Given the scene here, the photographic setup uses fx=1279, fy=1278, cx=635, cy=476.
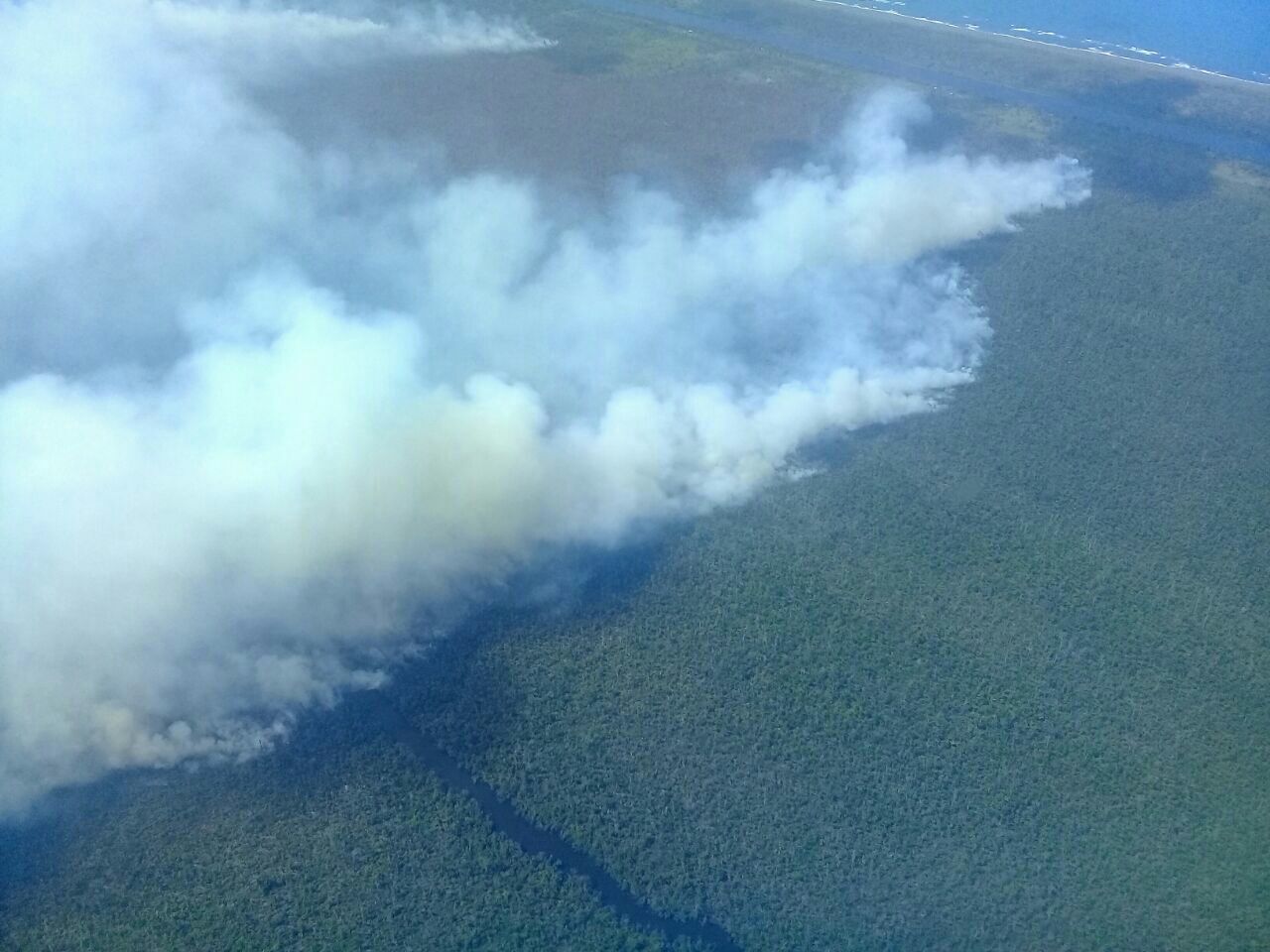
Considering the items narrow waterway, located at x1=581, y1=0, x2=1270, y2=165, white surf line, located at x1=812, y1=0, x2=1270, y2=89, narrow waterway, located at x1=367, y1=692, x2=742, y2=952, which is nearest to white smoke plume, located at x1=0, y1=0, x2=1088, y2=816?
narrow waterway, located at x1=367, y1=692, x2=742, y2=952

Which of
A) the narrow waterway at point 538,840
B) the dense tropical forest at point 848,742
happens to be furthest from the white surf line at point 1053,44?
the narrow waterway at point 538,840

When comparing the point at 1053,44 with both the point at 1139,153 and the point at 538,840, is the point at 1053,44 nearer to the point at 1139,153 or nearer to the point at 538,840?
the point at 1139,153

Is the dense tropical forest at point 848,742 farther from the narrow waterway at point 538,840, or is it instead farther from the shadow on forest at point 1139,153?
the shadow on forest at point 1139,153

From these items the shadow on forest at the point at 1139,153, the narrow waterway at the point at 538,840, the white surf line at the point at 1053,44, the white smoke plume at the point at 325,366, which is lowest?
the narrow waterway at the point at 538,840

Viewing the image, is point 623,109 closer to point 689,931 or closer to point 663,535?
point 663,535

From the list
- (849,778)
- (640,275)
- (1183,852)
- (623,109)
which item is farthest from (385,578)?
(623,109)

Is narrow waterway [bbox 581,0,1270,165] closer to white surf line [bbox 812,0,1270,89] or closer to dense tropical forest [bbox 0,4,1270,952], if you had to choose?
white surf line [bbox 812,0,1270,89]

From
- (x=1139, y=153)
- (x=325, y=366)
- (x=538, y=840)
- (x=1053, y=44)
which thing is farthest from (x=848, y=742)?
(x=1053, y=44)
